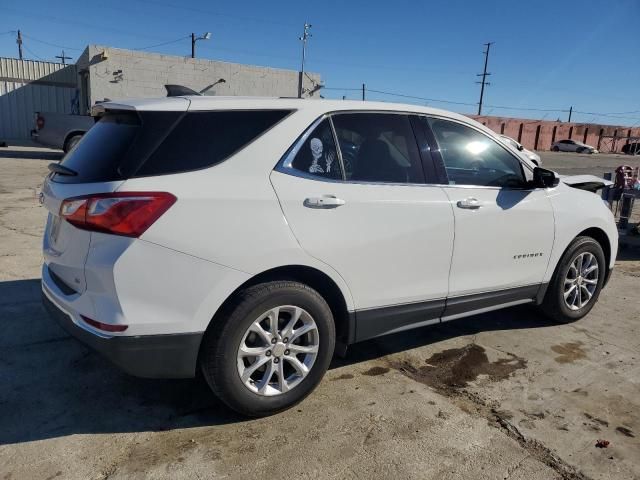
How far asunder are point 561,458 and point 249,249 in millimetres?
1956

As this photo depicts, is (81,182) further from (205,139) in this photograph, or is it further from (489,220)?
(489,220)

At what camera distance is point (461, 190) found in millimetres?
3637

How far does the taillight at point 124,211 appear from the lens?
2.49 meters

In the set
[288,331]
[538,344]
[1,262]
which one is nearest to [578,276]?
[538,344]

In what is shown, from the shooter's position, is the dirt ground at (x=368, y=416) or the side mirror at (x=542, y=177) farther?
the side mirror at (x=542, y=177)

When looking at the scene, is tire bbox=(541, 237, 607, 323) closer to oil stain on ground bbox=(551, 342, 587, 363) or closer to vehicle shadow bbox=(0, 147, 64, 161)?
oil stain on ground bbox=(551, 342, 587, 363)

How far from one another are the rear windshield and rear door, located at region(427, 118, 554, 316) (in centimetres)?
145

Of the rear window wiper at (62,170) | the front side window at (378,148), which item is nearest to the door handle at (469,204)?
the front side window at (378,148)

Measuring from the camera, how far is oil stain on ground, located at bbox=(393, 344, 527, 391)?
355 cm

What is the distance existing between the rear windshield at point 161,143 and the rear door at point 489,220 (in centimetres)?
145

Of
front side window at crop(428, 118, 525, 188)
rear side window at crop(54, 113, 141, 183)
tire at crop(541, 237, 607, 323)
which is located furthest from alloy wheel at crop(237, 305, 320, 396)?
tire at crop(541, 237, 607, 323)

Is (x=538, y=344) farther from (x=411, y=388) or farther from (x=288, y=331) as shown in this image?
(x=288, y=331)

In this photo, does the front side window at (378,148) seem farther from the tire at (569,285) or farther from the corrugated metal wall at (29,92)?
the corrugated metal wall at (29,92)

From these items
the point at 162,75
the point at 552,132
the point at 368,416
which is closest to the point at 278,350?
the point at 368,416
